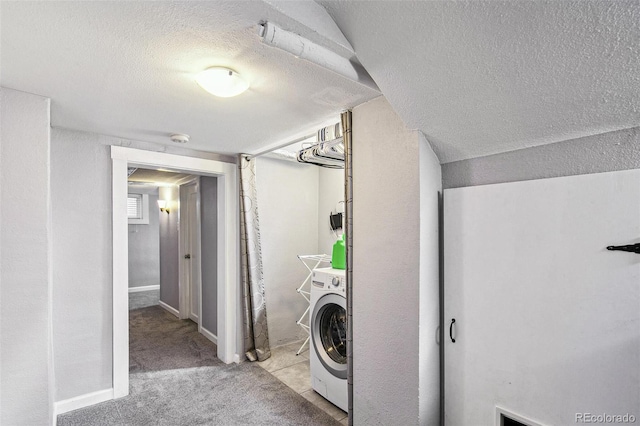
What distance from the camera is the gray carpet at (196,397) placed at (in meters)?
2.38

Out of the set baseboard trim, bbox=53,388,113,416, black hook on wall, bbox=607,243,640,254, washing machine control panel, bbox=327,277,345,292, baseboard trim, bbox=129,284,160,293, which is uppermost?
black hook on wall, bbox=607,243,640,254

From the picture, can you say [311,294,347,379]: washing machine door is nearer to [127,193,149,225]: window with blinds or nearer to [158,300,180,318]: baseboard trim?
[158,300,180,318]: baseboard trim

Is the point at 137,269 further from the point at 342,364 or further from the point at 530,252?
the point at 530,252

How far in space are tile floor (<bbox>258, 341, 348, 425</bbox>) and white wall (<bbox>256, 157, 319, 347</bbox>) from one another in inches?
8.2

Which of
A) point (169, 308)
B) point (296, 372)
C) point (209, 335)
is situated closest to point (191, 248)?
point (169, 308)

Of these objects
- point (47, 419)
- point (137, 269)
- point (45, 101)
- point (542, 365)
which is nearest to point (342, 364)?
point (542, 365)

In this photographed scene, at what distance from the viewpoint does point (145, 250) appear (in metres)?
6.99

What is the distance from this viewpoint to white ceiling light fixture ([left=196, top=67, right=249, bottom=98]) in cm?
158

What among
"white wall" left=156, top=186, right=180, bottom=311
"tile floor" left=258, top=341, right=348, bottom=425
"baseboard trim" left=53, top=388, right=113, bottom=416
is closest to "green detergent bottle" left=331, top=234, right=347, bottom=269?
"tile floor" left=258, top=341, right=348, bottom=425

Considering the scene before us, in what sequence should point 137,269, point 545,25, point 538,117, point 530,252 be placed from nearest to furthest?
1. point 545,25
2. point 538,117
3. point 530,252
4. point 137,269

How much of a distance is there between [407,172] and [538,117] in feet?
2.04

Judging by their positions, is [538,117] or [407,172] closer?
[538,117]

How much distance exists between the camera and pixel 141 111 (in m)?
2.18

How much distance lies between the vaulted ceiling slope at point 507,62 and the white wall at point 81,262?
8.05 feet
